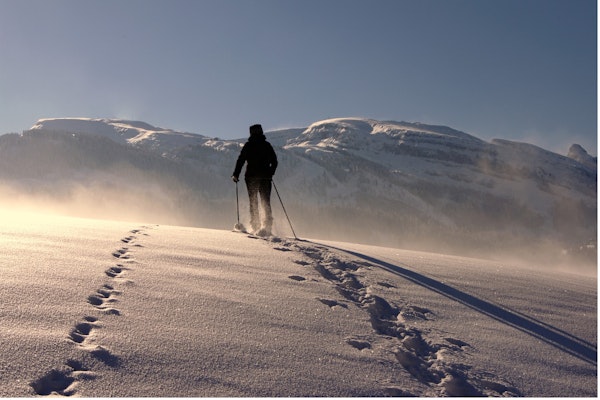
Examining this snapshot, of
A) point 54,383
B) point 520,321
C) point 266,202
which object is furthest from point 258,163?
point 54,383

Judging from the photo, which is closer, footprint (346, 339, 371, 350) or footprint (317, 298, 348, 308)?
footprint (346, 339, 371, 350)

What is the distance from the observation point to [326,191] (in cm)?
10769

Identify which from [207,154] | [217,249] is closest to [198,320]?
[217,249]

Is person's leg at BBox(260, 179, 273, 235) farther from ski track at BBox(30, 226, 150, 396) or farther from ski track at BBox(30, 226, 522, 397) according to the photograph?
ski track at BBox(30, 226, 150, 396)

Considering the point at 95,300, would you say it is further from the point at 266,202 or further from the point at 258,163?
the point at 258,163

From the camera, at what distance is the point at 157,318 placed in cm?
369

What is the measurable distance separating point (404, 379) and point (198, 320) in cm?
163

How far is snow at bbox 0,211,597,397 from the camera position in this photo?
2854 millimetres

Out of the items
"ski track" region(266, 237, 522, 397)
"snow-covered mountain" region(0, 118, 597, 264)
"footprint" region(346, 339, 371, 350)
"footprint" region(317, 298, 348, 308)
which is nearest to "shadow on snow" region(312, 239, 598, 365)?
"ski track" region(266, 237, 522, 397)

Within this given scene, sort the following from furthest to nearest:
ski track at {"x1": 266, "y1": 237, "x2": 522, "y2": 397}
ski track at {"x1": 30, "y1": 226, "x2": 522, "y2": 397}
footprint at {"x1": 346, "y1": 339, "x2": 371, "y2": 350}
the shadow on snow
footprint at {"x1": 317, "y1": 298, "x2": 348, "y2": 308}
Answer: footprint at {"x1": 317, "y1": 298, "x2": 348, "y2": 308} < the shadow on snow < footprint at {"x1": 346, "y1": 339, "x2": 371, "y2": 350} < ski track at {"x1": 266, "y1": 237, "x2": 522, "y2": 397} < ski track at {"x1": 30, "y1": 226, "x2": 522, "y2": 397}

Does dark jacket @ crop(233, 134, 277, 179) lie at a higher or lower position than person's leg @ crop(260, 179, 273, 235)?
higher

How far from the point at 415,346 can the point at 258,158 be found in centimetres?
819

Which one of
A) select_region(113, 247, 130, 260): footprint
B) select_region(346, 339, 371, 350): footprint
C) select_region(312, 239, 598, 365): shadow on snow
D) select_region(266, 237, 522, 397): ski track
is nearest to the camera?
select_region(266, 237, 522, 397): ski track

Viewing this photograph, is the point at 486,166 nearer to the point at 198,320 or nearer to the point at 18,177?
the point at 18,177
